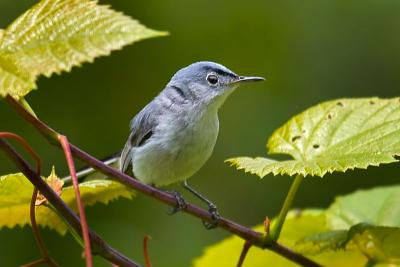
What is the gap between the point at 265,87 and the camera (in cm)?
540

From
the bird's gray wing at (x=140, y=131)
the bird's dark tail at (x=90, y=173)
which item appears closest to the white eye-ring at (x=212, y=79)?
the bird's gray wing at (x=140, y=131)

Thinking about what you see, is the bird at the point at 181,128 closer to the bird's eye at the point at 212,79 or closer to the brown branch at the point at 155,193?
the bird's eye at the point at 212,79

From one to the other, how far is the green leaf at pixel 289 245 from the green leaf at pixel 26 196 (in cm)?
37

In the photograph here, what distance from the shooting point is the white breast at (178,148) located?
262 centimetres

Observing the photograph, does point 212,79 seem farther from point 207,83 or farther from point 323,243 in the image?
point 323,243

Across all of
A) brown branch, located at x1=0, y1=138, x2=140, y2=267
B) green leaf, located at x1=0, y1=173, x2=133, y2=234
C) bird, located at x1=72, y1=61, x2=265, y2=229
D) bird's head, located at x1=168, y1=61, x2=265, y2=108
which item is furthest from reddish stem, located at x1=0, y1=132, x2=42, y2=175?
bird's head, located at x1=168, y1=61, x2=265, y2=108

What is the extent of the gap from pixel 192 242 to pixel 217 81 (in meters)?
2.20

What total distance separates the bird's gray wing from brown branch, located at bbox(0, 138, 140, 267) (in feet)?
5.01

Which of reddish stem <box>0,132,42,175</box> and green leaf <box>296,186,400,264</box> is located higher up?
A: reddish stem <box>0,132,42,175</box>

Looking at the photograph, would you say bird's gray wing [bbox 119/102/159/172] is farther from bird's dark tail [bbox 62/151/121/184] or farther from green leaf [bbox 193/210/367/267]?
green leaf [bbox 193/210/367/267]

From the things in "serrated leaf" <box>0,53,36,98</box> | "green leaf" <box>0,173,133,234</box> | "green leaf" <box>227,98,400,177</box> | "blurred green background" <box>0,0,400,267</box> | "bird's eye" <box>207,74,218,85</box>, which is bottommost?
"blurred green background" <box>0,0,400,267</box>

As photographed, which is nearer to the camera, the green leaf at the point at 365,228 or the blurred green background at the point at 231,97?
the green leaf at the point at 365,228

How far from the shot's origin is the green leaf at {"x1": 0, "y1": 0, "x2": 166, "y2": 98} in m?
1.15

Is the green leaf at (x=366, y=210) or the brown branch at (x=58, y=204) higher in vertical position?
the brown branch at (x=58, y=204)
